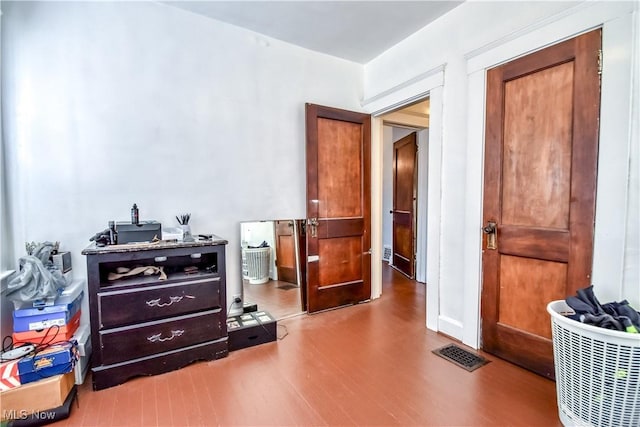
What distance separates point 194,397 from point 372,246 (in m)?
2.47

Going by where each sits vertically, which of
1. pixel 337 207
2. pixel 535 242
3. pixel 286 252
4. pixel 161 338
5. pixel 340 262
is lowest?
pixel 161 338

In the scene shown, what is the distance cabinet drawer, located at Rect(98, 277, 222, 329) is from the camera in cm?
196

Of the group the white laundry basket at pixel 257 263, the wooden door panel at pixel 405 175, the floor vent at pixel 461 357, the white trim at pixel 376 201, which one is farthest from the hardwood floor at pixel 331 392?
the wooden door panel at pixel 405 175

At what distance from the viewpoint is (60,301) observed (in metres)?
1.95

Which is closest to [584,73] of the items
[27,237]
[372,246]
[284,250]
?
[372,246]

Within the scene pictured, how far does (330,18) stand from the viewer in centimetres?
271

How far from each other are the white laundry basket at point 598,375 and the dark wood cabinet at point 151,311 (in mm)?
2176

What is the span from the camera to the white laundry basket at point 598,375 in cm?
134

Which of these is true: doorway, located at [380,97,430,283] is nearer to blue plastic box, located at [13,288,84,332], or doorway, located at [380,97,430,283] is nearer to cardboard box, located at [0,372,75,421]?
blue plastic box, located at [13,288,84,332]

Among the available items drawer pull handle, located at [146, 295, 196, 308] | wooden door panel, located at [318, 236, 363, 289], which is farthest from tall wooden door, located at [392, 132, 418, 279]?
drawer pull handle, located at [146, 295, 196, 308]

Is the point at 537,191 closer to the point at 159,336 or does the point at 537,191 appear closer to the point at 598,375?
the point at 598,375

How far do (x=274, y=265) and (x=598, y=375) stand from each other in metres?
2.51

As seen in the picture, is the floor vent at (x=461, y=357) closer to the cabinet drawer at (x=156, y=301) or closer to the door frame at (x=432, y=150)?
the door frame at (x=432, y=150)

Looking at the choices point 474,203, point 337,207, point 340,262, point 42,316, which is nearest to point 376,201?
point 337,207
